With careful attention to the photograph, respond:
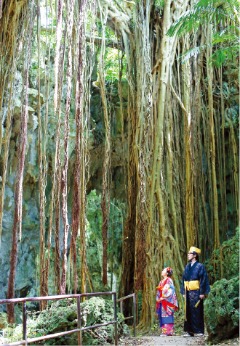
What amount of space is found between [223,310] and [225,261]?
3.33 meters

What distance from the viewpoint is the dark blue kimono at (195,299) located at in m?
6.32

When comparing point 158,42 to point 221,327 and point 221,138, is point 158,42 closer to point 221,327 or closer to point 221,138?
point 221,138

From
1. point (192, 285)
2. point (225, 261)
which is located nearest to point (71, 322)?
point (192, 285)

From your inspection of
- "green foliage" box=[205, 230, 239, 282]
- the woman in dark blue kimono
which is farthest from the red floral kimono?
"green foliage" box=[205, 230, 239, 282]

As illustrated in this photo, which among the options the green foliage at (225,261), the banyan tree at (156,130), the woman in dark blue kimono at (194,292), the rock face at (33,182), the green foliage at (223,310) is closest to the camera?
the green foliage at (223,310)

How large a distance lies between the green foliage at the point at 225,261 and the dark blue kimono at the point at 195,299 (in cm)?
165

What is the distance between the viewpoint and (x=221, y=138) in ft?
32.7

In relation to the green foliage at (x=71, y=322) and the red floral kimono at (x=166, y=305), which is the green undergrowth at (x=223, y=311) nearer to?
the green foliage at (x=71, y=322)

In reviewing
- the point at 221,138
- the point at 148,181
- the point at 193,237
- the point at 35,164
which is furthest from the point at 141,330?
the point at 35,164

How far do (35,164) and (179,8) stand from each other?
14.0 feet

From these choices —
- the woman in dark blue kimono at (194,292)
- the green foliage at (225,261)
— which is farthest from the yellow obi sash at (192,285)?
the green foliage at (225,261)

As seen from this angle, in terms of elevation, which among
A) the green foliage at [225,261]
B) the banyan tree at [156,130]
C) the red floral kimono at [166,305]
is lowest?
the red floral kimono at [166,305]

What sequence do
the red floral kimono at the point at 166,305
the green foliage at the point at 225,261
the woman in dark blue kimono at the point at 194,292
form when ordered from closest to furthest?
the woman in dark blue kimono at the point at 194,292 → the red floral kimono at the point at 166,305 → the green foliage at the point at 225,261

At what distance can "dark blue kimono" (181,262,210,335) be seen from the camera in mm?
6320
